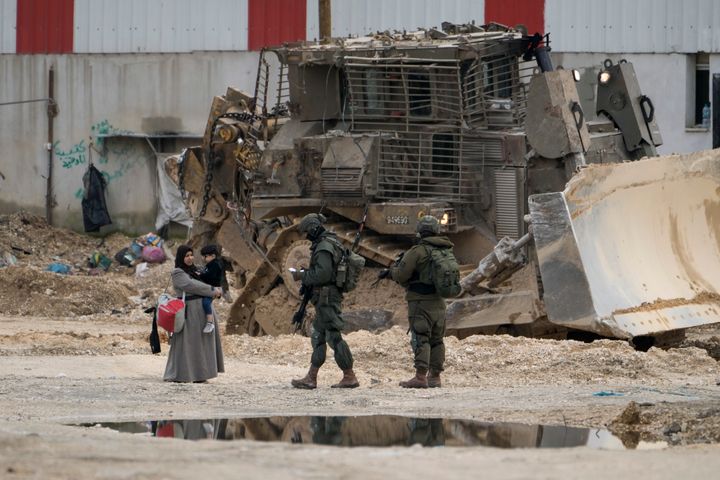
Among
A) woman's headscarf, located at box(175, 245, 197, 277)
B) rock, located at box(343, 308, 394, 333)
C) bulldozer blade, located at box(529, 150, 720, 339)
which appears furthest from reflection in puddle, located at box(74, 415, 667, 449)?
rock, located at box(343, 308, 394, 333)

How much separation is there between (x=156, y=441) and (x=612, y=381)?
557 centimetres

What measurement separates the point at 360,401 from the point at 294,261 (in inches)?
195

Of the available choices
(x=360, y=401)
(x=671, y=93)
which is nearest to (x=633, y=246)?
(x=360, y=401)

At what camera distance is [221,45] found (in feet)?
93.1

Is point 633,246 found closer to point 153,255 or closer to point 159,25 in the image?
point 153,255

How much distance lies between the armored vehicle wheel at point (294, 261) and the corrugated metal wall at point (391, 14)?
1070 cm

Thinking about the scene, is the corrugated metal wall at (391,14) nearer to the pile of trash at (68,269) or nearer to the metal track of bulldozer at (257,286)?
the pile of trash at (68,269)

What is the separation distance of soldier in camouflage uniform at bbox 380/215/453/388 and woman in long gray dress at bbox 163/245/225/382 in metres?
1.78

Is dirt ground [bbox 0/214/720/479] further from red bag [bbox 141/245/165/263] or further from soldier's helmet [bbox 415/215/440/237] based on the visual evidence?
red bag [bbox 141/245/165/263]

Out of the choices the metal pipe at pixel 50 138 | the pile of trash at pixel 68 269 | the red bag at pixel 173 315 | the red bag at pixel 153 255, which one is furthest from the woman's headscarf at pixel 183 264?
the metal pipe at pixel 50 138

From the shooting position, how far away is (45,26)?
1155 inches

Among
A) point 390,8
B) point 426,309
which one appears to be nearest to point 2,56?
point 390,8

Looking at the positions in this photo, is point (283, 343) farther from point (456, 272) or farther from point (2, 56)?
point (2, 56)

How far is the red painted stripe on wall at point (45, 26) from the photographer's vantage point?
29203 mm
